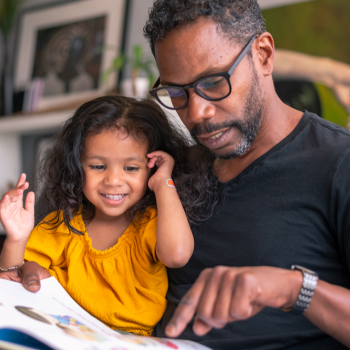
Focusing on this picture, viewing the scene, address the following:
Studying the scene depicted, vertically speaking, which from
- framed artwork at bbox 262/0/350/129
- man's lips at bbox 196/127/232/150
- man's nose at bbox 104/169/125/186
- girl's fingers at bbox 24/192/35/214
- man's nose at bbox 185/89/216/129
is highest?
framed artwork at bbox 262/0/350/129

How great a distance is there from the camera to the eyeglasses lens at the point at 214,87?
0.94 metres

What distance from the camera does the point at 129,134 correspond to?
3.96ft

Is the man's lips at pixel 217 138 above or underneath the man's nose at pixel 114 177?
above

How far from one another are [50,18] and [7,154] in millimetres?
1169

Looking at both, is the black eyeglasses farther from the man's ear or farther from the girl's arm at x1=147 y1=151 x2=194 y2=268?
the girl's arm at x1=147 y1=151 x2=194 y2=268

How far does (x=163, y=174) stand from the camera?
1.15 m

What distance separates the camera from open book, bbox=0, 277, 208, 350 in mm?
613

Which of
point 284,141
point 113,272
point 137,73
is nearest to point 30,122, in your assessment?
point 137,73

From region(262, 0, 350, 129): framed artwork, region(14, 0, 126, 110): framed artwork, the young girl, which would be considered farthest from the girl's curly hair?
region(14, 0, 126, 110): framed artwork

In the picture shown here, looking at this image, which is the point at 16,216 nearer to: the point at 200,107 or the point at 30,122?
the point at 200,107

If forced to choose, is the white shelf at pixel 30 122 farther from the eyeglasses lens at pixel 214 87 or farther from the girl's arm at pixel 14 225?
the eyeglasses lens at pixel 214 87

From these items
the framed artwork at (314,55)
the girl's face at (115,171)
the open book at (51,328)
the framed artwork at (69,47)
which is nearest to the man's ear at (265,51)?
the girl's face at (115,171)

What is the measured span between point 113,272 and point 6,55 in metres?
2.90

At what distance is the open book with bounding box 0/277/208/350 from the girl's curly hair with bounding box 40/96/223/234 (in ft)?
1.01
